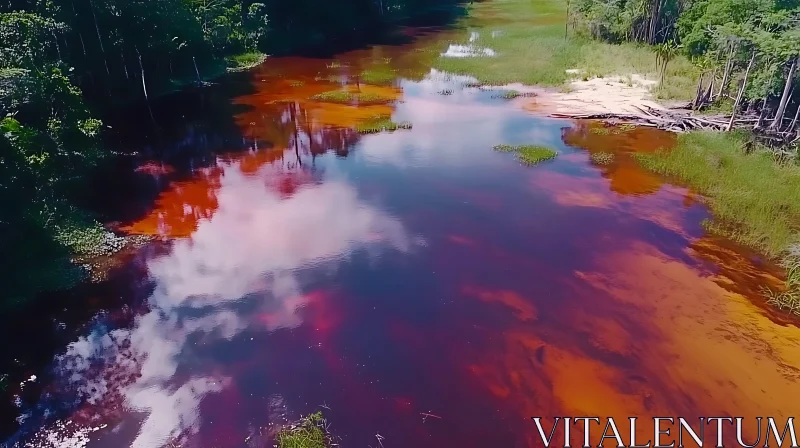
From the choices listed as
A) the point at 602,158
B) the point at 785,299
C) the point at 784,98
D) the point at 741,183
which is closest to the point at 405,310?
the point at 785,299

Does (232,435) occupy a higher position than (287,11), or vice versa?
(287,11)

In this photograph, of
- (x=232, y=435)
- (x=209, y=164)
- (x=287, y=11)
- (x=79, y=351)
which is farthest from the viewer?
(x=287, y=11)

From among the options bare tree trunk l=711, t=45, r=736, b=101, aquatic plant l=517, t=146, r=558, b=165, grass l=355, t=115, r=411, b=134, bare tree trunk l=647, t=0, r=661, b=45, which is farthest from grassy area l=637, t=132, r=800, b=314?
bare tree trunk l=647, t=0, r=661, b=45

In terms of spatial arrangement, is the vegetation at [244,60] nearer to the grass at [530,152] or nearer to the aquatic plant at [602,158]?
the grass at [530,152]

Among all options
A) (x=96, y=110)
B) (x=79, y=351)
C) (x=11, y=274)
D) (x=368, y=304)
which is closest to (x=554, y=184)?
(x=368, y=304)

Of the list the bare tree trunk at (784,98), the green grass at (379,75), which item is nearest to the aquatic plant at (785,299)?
the bare tree trunk at (784,98)

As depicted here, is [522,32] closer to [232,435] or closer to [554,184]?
[554,184]
